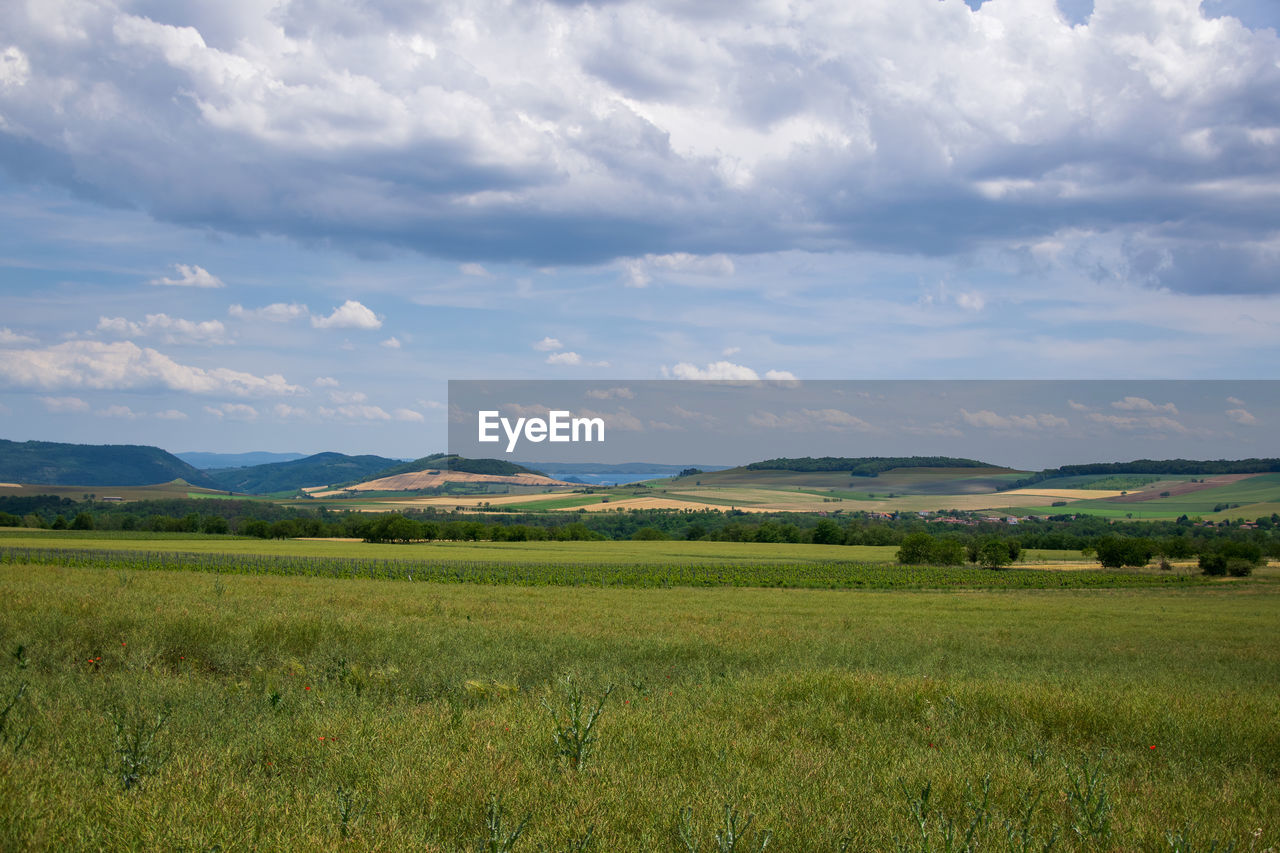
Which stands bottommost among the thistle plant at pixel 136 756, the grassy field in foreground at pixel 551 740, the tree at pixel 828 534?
the tree at pixel 828 534

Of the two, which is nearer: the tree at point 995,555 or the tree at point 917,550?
the tree at point 995,555

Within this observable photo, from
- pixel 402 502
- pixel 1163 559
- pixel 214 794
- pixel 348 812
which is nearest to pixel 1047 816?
pixel 348 812

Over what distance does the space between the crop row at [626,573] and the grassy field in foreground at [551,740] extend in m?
38.3

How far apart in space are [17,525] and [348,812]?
138 m

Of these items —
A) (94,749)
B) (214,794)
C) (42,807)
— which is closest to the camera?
(42,807)

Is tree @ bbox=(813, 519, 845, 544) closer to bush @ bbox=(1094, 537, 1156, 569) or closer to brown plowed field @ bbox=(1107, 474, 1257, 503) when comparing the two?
bush @ bbox=(1094, 537, 1156, 569)

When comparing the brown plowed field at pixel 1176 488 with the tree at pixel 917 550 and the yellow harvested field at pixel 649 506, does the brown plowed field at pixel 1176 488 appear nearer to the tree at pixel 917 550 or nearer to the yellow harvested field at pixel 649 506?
the yellow harvested field at pixel 649 506

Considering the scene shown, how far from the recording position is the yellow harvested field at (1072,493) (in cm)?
17000

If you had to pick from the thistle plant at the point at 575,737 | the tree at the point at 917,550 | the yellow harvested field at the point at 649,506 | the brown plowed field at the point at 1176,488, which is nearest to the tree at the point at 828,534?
the tree at the point at 917,550

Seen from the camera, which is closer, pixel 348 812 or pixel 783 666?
pixel 348 812

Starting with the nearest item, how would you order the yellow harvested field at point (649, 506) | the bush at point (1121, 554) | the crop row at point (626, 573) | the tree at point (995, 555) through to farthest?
the crop row at point (626, 573) < the tree at point (995, 555) < the bush at point (1121, 554) < the yellow harvested field at point (649, 506)

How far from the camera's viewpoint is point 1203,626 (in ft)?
107

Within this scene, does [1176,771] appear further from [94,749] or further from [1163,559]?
[1163,559]

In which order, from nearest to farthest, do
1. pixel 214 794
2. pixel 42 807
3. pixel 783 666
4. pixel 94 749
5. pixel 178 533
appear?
pixel 42 807 → pixel 214 794 → pixel 94 749 → pixel 783 666 → pixel 178 533
